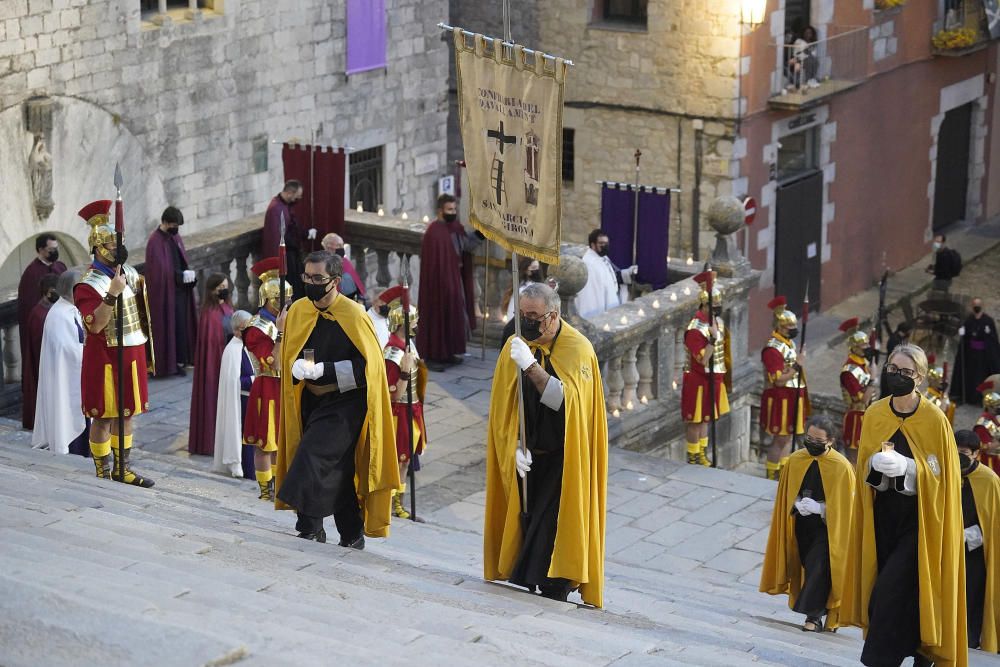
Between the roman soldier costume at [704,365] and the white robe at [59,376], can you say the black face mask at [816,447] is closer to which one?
the roman soldier costume at [704,365]

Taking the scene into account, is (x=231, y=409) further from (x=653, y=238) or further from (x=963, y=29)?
(x=963, y=29)

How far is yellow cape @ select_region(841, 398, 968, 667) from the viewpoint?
8562 millimetres

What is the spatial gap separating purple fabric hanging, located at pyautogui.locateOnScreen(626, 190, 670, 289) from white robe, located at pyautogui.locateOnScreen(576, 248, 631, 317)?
611 mm

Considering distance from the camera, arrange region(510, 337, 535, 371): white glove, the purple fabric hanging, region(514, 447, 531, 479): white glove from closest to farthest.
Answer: region(510, 337, 535, 371): white glove → region(514, 447, 531, 479): white glove → the purple fabric hanging

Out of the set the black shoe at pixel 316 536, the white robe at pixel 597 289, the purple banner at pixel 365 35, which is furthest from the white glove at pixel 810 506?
the purple banner at pixel 365 35

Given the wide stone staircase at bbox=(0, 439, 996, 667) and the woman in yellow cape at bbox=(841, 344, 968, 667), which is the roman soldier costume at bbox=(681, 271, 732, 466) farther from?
the woman in yellow cape at bbox=(841, 344, 968, 667)

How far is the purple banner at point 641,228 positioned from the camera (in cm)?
1575

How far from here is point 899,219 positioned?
93.5 ft

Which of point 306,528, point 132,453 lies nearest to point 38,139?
point 132,453

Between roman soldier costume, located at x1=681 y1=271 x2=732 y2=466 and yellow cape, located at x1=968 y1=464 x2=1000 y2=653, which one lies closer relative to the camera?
yellow cape, located at x1=968 y1=464 x2=1000 y2=653

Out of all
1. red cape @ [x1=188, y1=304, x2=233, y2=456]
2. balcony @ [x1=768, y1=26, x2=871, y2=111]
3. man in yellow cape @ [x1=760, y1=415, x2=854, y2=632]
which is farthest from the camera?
balcony @ [x1=768, y1=26, x2=871, y2=111]

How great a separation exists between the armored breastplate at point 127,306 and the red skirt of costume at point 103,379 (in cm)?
5

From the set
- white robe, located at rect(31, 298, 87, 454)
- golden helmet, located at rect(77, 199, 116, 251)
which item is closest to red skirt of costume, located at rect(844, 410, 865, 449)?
white robe, located at rect(31, 298, 87, 454)

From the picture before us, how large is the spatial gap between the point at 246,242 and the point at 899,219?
15.4 meters
